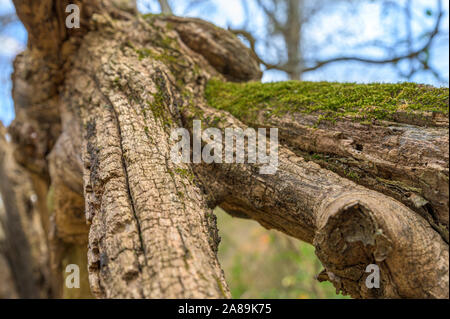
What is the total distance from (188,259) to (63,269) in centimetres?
347

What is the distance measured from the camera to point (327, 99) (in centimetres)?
200

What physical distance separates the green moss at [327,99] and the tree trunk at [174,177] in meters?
0.10

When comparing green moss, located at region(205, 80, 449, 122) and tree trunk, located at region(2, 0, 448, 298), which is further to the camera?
green moss, located at region(205, 80, 449, 122)

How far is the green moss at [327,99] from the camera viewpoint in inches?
65.9

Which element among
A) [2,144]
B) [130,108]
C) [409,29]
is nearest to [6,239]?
[2,144]

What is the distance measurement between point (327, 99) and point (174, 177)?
3.44 ft

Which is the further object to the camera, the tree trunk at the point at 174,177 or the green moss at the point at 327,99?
the green moss at the point at 327,99

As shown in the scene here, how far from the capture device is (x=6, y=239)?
5.04m

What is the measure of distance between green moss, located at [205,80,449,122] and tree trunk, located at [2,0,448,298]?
0.10 metres

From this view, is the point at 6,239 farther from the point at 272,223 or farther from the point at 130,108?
the point at 272,223

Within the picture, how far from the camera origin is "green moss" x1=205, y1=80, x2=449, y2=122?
5.49 feet

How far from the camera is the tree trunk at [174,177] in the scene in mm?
1356

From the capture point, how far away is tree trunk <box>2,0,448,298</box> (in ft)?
4.45
